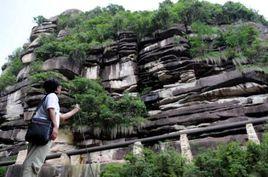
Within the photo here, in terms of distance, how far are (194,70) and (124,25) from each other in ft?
23.5

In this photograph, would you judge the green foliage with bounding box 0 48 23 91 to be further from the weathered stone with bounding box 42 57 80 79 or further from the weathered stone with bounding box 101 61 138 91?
the weathered stone with bounding box 101 61 138 91

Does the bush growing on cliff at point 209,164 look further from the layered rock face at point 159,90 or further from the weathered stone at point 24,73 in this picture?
the weathered stone at point 24,73

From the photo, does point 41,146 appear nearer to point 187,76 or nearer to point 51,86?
point 51,86

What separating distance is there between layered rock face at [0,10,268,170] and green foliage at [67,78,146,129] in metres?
0.38

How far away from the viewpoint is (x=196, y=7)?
69.8 ft

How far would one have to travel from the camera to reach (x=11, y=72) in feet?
73.7

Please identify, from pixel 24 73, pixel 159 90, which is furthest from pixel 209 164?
pixel 24 73

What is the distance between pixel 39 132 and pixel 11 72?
20361 mm

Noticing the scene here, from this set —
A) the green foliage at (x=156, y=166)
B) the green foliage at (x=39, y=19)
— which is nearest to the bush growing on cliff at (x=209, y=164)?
the green foliage at (x=156, y=166)

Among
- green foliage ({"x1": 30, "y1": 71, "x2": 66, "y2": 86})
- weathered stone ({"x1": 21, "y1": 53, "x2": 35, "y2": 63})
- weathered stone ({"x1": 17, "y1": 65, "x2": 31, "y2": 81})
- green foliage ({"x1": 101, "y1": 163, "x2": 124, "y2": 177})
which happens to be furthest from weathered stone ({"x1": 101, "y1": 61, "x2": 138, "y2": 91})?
green foliage ({"x1": 101, "y1": 163, "x2": 124, "y2": 177})

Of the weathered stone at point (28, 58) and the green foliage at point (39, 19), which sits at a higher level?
the green foliage at point (39, 19)

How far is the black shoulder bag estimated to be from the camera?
148 inches

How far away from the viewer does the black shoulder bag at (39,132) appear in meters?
3.77

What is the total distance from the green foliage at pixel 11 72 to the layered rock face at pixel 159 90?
104 cm
